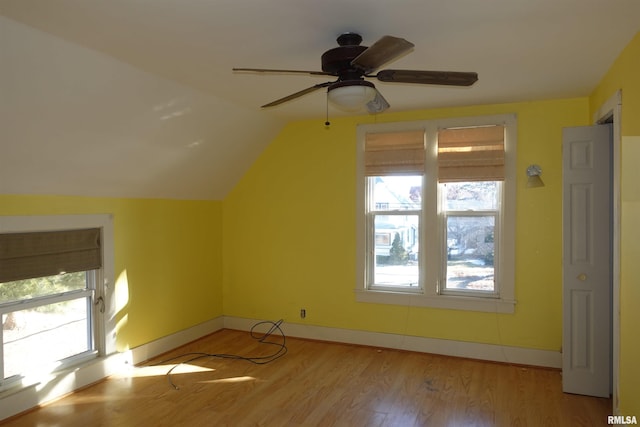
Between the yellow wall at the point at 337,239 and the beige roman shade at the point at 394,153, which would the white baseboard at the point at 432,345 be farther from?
the beige roman shade at the point at 394,153

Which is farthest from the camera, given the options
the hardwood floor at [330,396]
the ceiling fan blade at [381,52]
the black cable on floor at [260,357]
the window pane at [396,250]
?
the window pane at [396,250]

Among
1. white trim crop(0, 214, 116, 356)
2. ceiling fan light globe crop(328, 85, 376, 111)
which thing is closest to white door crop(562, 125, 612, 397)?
ceiling fan light globe crop(328, 85, 376, 111)

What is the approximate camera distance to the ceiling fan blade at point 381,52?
1797 mm

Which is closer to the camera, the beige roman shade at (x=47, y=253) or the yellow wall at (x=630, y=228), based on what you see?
the yellow wall at (x=630, y=228)

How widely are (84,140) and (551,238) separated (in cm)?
412

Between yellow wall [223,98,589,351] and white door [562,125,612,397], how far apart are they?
54cm

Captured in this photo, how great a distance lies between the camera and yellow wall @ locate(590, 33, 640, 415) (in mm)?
2389

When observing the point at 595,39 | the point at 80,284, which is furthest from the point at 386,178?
the point at 80,284

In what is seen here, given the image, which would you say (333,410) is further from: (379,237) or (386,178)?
(386,178)

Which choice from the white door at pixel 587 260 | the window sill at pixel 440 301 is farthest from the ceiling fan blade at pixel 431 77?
the window sill at pixel 440 301

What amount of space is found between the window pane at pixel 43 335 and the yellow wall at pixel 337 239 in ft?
6.18

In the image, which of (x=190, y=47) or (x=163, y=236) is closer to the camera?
(x=190, y=47)

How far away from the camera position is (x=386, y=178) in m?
4.50

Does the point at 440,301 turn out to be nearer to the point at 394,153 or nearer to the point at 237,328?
the point at 394,153
